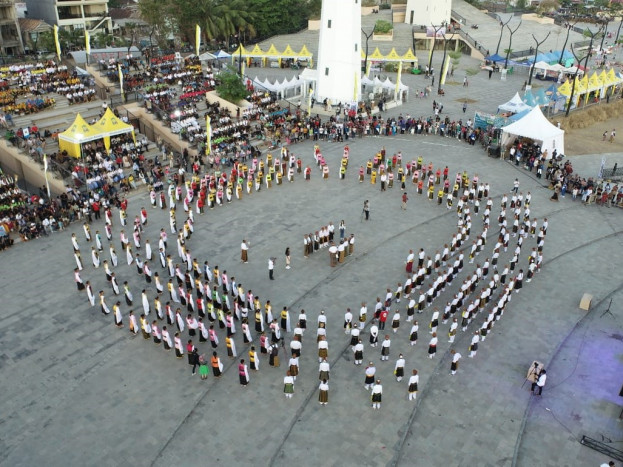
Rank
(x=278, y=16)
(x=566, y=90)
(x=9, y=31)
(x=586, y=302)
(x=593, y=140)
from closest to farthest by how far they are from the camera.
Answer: (x=586, y=302), (x=593, y=140), (x=566, y=90), (x=9, y=31), (x=278, y=16)

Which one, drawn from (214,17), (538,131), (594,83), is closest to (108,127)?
(538,131)

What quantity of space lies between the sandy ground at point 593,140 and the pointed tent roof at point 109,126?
2571 centimetres

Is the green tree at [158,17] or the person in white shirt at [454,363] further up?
the green tree at [158,17]

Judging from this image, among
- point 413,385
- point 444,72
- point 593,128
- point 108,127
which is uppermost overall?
point 108,127

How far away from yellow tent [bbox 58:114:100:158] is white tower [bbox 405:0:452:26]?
48529 millimetres

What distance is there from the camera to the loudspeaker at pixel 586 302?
18422 mm

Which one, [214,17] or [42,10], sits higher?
[42,10]

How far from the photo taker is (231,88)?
36.0 metres

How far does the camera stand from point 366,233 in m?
23.4

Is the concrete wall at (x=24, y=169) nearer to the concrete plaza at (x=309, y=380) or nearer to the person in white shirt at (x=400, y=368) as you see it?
the concrete plaza at (x=309, y=380)

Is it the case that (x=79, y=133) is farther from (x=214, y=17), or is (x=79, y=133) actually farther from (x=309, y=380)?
(x=214, y=17)

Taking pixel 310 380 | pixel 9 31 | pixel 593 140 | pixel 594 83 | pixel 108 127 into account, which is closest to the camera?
pixel 310 380

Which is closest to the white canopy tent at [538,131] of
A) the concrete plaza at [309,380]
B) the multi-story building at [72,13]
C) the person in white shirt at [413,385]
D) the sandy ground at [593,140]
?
the sandy ground at [593,140]

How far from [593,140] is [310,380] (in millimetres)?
31276
